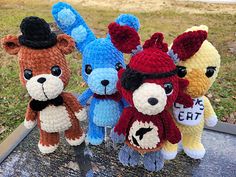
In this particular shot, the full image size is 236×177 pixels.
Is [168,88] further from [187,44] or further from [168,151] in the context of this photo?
[168,151]

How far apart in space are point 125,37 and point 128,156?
595 mm

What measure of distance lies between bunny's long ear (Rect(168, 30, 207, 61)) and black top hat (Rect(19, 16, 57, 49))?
0.54 metres

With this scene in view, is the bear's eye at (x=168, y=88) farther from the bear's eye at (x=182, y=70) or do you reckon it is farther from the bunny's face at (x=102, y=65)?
the bunny's face at (x=102, y=65)

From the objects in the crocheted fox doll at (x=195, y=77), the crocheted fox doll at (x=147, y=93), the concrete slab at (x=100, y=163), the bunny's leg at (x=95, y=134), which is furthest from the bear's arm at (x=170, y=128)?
the bunny's leg at (x=95, y=134)

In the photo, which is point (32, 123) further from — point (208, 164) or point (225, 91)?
point (225, 91)

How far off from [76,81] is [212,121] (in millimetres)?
1669

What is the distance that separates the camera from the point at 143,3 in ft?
18.1

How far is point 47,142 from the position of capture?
1.76 meters

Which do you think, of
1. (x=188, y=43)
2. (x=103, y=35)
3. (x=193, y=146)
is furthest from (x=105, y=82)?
(x=103, y=35)

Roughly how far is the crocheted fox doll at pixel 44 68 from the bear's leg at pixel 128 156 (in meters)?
0.32

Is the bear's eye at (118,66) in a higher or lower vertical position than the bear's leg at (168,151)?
higher

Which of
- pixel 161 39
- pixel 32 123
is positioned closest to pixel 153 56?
pixel 161 39

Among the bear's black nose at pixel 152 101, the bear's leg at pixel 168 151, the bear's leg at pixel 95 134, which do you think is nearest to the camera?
the bear's black nose at pixel 152 101

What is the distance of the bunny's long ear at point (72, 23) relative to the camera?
62.9 inches
